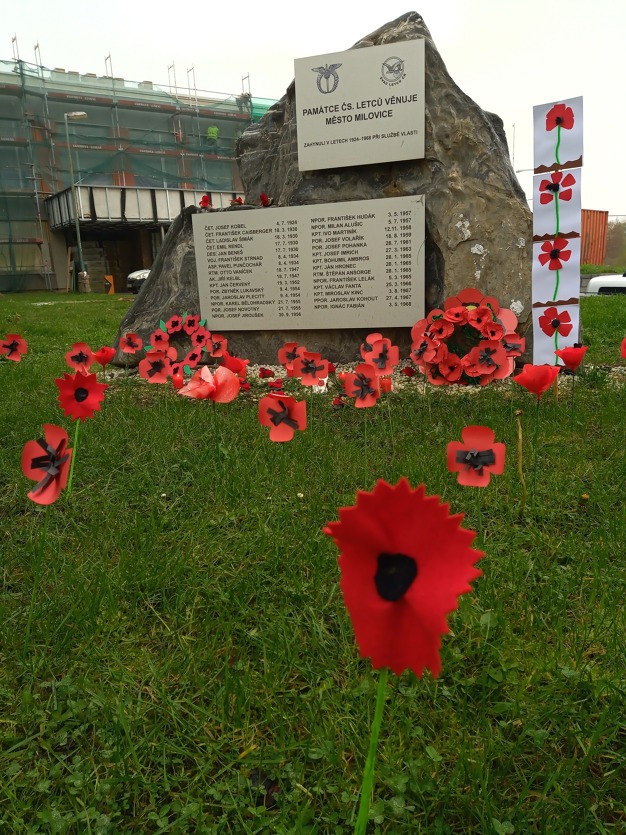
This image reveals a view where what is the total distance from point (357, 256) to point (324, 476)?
279 centimetres

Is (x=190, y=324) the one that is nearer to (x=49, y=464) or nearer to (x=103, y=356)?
(x=103, y=356)

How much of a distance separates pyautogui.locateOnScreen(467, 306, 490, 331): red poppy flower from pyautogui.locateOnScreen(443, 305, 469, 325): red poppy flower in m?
0.07

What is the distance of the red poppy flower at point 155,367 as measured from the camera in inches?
122

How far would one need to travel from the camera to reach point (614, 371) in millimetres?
4781

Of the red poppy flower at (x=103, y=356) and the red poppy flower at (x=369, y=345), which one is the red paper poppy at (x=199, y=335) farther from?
the red poppy flower at (x=369, y=345)

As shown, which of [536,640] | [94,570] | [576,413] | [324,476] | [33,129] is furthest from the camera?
[33,129]

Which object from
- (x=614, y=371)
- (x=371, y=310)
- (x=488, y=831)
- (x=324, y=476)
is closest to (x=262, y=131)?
(x=371, y=310)

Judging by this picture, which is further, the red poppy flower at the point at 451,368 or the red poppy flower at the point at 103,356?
the red poppy flower at the point at 451,368

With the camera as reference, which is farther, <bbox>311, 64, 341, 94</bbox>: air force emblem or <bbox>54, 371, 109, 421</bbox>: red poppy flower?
<bbox>311, 64, 341, 94</bbox>: air force emblem

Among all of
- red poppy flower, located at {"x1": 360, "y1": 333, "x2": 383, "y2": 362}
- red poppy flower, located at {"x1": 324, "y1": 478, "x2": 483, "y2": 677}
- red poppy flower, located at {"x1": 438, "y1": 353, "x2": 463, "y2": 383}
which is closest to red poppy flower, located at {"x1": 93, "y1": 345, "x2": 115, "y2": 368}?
red poppy flower, located at {"x1": 360, "y1": 333, "x2": 383, "y2": 362}

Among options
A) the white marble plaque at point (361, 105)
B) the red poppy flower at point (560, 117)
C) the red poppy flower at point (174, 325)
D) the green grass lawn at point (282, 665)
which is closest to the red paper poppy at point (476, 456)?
the green grass lawn at point (282, 665)

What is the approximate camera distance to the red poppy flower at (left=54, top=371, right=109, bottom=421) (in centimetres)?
194

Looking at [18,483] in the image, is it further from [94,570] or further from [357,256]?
[357,256]

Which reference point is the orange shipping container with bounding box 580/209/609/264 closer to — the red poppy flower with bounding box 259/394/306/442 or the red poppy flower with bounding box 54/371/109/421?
the red poppy flower with bounding box 259/394/306/442
